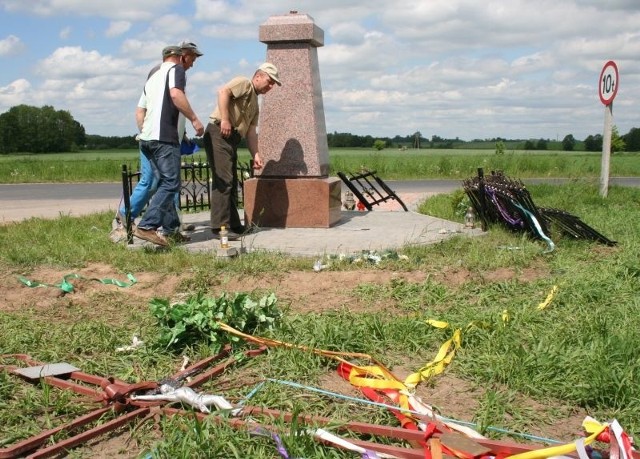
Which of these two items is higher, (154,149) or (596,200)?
(154,149)

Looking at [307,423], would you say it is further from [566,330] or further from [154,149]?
[154,149]

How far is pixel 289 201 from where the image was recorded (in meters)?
8.14

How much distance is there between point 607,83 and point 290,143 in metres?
8.17

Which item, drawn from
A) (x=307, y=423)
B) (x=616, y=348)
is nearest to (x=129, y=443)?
(x=307, y=423)

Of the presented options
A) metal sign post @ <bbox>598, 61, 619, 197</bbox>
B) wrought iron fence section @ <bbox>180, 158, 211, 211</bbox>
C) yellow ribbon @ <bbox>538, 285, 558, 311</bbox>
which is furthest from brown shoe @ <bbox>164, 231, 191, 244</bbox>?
metal sign post @ <bbox>598, 61, 619, 197</bbox>

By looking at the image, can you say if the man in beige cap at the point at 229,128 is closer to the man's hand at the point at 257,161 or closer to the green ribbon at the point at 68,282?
the man's hand at the point at 257,161

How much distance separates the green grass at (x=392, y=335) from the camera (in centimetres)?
312

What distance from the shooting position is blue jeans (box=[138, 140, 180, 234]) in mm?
6785

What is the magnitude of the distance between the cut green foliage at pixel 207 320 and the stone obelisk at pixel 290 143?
156 inches

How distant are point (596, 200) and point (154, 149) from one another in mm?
8958

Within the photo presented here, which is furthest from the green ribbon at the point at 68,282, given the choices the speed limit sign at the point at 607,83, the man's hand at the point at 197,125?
the speed limit sign at the point at 607,83

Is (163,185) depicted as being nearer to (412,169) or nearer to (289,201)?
(289,201)

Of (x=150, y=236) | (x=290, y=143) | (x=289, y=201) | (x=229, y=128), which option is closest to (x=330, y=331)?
(x=150, y=236)

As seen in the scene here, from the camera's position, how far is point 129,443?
289 centimetres
